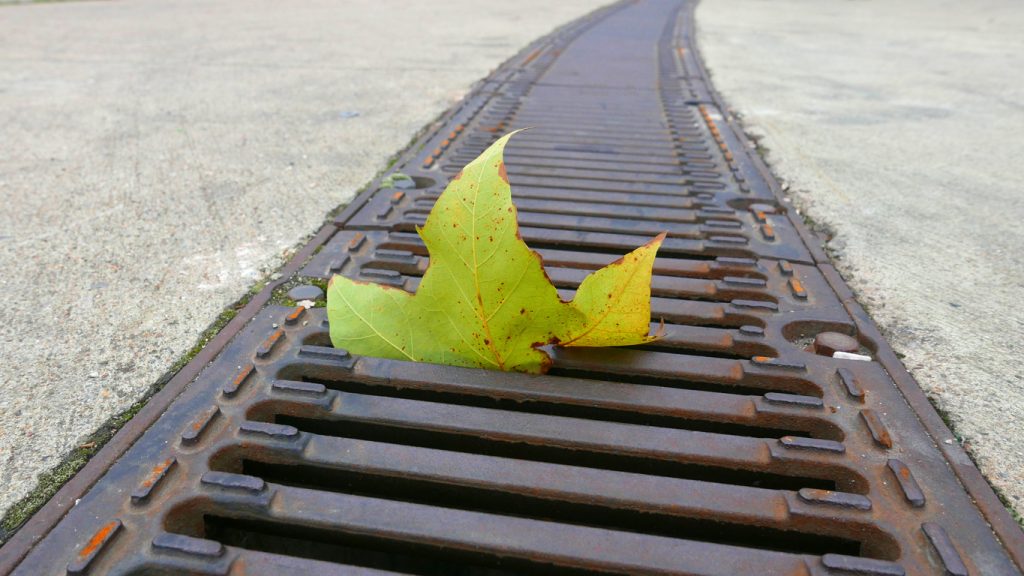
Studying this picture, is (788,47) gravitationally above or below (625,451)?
above

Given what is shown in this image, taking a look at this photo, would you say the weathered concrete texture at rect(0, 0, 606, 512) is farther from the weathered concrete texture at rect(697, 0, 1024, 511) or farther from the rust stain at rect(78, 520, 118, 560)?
the weathered concrete texture at rect(697, 0, 1024, 511)

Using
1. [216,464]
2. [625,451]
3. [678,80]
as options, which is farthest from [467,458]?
[678,80]

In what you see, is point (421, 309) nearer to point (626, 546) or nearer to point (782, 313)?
point (626, 546)

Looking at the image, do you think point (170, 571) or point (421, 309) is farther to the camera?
point (421, 309)

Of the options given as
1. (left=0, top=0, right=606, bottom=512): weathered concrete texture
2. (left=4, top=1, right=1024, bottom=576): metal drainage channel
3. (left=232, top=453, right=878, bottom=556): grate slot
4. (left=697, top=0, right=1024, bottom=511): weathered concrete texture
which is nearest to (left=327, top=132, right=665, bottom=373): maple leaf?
(left=4, top=1, right=1024, bottom=576): metal drainage channel

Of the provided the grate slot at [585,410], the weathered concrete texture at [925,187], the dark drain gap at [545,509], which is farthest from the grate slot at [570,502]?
the weathered concrete texture at [925,187]
